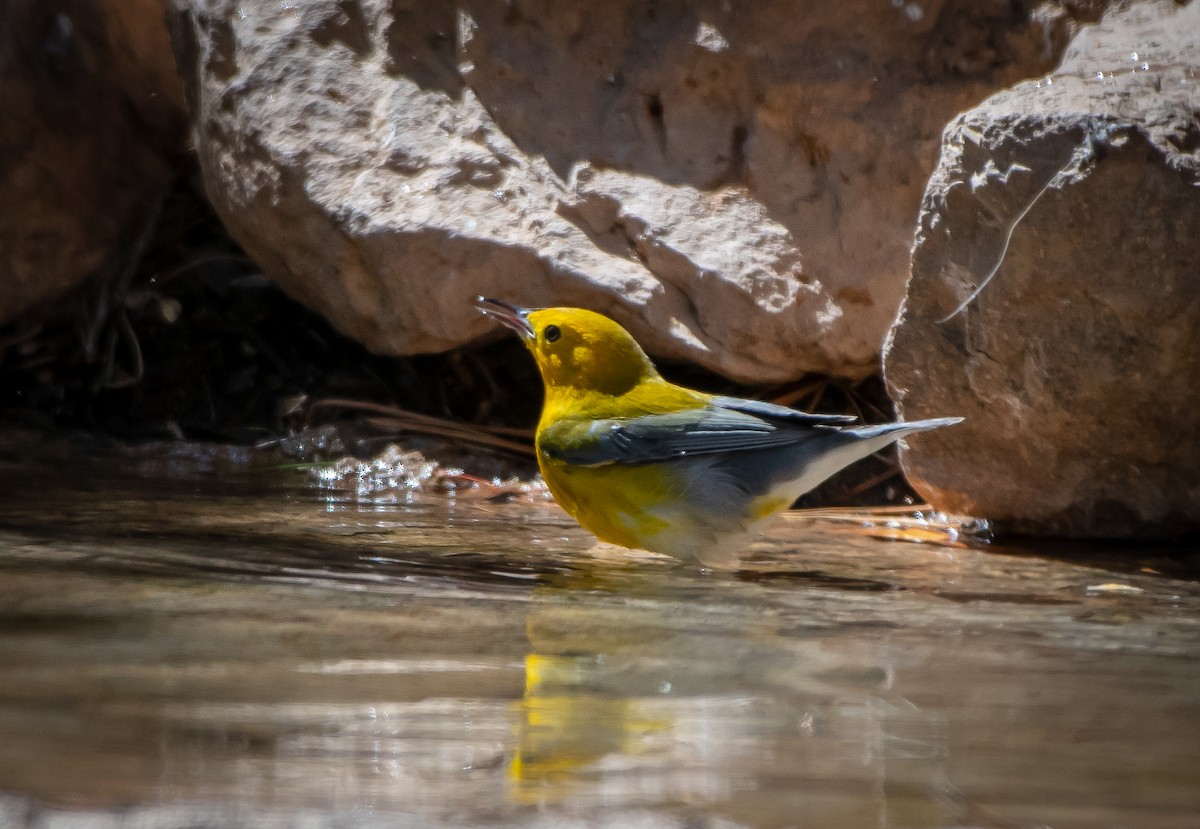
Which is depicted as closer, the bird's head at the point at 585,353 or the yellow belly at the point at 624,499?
the yellow belly at the point at 624,499

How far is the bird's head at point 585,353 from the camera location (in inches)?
165

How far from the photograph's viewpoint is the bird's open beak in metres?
4.32

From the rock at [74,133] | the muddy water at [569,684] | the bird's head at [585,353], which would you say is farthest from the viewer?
the rock at [74,133]

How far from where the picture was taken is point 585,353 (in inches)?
165

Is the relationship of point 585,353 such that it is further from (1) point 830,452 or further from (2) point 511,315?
(1) point 830,452

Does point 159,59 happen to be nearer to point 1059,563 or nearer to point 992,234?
point 992,234

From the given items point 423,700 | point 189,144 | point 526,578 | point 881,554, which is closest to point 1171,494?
point 881,554

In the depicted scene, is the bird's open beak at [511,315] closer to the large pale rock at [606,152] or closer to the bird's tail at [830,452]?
the large pale rock at [606,152]

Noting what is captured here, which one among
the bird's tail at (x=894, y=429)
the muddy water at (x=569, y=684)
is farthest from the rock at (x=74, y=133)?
the bird's tail at (x=894, y=429)

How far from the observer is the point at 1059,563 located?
12.1 feet

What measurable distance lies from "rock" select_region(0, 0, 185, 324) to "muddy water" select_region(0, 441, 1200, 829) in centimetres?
256

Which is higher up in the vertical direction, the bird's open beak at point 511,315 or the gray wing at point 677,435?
the bird's open beak at point 511,315

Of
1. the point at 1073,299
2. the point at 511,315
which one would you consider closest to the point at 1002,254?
the point at 1073,299

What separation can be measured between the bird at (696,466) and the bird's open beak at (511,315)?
452 mm
